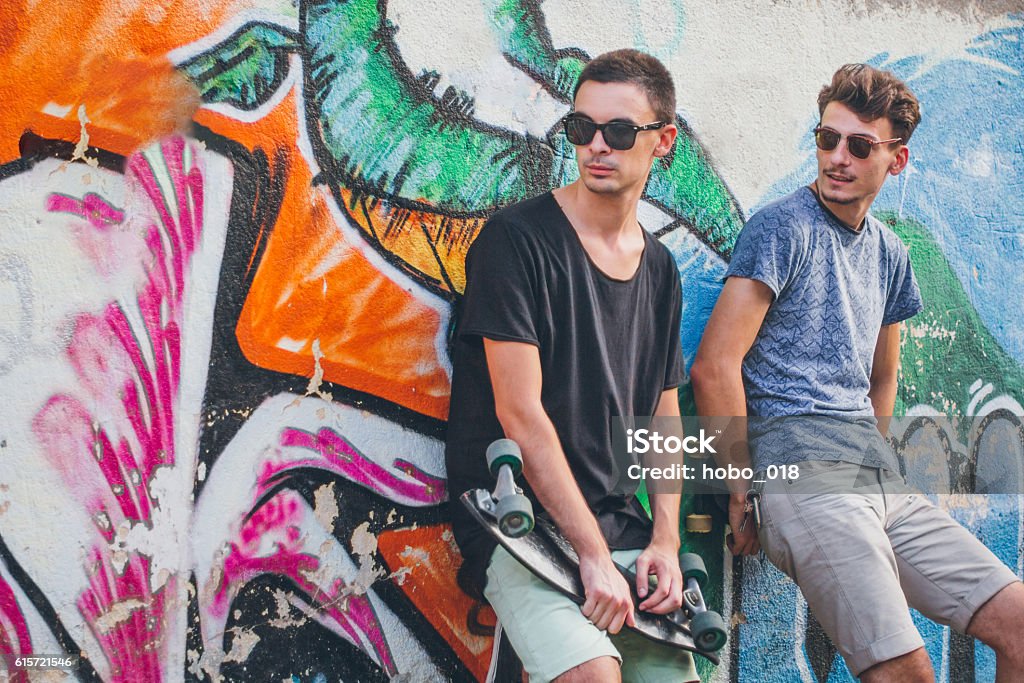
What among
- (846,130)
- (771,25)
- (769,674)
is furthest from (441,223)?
(769,674)

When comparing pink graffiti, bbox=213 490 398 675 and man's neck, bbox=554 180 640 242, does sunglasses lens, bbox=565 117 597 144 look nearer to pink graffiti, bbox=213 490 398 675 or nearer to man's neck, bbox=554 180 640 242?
man's neck, bbox=554 180 640 242

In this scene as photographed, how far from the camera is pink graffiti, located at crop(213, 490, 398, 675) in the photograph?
259cm

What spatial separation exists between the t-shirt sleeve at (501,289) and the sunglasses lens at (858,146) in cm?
125

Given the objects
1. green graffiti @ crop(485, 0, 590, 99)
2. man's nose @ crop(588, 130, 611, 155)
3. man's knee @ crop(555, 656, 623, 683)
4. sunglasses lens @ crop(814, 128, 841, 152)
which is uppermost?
green graffiti @ crop(485, 0, 590, 99)

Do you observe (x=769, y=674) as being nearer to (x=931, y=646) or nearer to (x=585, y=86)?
(x=931, y=646)

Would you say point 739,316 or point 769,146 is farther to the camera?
point 769,146

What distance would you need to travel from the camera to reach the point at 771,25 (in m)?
3.62

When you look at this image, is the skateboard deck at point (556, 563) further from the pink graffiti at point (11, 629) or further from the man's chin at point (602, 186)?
the pink graffiti at point (11, 629)

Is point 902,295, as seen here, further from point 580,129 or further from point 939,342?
point 580,129

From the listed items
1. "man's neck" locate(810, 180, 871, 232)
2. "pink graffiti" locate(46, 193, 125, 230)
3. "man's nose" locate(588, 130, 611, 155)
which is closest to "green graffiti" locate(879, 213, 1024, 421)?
"man's neck" locate(810, 180, 871, 232)

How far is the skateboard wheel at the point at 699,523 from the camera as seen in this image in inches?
129

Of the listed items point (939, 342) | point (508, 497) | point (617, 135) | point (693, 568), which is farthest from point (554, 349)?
point (939, 342)

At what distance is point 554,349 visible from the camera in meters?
2.61

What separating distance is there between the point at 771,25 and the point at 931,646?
2630mm
